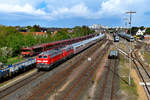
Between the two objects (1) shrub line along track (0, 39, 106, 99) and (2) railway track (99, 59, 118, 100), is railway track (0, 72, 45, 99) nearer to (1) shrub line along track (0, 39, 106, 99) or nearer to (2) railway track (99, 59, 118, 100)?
(1) shrub line along track (0, 39, 106, 99)

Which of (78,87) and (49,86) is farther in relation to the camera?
(49,86)

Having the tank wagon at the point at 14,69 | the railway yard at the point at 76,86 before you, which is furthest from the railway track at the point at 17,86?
the tank wagon at the point at 14,69

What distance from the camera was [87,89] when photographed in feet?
65.1

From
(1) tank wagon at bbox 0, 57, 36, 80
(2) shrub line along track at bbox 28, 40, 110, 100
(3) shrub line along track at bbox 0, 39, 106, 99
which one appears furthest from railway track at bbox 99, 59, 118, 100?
(1) tank wagon at bbox 0, 57, 36, 80

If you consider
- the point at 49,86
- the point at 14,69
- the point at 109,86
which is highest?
the point at 14,69

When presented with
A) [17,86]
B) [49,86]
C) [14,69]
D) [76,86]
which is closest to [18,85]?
[17,86]

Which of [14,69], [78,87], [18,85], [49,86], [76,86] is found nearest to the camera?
[78,87]

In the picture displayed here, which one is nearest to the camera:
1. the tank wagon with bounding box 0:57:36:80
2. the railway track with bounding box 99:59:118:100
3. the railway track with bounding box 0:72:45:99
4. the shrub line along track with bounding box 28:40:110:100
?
the railway track with bounding box 99:59:118:100

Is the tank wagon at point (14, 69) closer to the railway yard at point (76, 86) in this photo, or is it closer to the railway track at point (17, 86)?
the railway yard at point (76, 86)

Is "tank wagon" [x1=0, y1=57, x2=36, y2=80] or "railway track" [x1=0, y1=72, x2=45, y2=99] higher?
"tank wagon" [x1=0, y1=57, x2=36, y2=80]

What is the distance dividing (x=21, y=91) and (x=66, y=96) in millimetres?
5853


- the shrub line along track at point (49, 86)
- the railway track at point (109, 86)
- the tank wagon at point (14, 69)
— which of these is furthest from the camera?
the tank wagon at point (14, 69)

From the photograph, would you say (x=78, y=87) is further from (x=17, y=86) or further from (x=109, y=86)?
(x=17, y=86)

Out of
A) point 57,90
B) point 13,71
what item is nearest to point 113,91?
point 57,90
